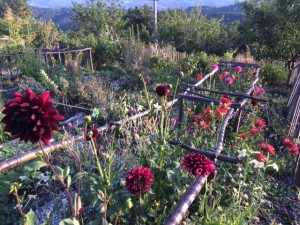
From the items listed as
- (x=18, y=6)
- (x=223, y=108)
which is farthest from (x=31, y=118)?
(x=18, y=6)

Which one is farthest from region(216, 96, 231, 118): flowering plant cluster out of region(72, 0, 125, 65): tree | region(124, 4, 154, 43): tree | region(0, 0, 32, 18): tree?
region(0, 0, 32, 18): tree

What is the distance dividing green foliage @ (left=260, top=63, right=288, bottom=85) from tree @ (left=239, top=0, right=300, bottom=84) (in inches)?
9.5

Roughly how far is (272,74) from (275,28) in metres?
1.10

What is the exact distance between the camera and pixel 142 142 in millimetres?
2322

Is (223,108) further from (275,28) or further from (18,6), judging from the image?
(18,6)

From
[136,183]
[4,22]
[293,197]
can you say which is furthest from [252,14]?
[4,22]

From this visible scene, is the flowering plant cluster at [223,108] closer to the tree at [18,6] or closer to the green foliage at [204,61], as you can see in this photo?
the green foliage at [204,61]

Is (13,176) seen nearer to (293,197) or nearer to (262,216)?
(262,216)

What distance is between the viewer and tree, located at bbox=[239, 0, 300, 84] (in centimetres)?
707

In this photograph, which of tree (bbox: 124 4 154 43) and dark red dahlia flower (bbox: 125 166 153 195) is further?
tree (bbox: 124 4 154 43)

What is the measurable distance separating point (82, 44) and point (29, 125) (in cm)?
935

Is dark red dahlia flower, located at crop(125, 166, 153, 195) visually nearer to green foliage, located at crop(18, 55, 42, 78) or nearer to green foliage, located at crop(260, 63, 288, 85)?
green foliage, located at crop(18, 55, 42, 78)

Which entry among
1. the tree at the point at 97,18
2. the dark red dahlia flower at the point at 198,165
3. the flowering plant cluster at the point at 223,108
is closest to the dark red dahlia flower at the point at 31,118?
the dark red dahlia flower at the point at 198,165

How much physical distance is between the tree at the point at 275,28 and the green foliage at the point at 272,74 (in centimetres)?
24
